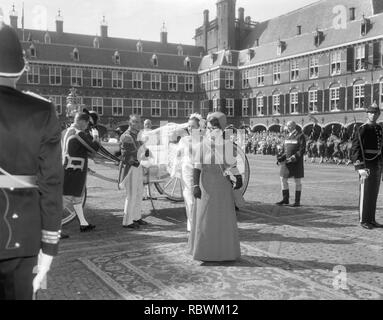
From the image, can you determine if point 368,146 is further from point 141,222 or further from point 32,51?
point 32,51

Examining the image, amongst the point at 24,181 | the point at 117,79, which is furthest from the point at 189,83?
the point at 24,181

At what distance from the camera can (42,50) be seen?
45.2 m

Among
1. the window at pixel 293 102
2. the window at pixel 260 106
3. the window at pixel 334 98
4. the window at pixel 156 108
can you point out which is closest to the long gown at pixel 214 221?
the window at pixel 334 98

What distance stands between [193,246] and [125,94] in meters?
45.2

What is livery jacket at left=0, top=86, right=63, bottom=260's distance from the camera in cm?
216

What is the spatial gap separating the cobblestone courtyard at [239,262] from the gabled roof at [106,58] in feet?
135

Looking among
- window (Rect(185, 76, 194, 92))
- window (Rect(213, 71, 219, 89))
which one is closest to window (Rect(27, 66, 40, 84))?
window (Rect(185, 76, 194, 92))

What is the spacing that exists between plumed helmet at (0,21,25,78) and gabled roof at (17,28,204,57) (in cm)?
5018

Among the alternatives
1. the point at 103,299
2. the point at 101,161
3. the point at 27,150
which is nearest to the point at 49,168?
the point at 27,150

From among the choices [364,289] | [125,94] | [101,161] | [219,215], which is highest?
[125,94]

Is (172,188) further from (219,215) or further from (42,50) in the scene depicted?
(42,50)

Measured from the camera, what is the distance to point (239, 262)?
5.02m

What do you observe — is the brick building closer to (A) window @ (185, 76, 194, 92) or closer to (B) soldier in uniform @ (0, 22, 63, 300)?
(A) window @ (185, 76, 194, 92)

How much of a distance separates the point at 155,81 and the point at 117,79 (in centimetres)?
457
